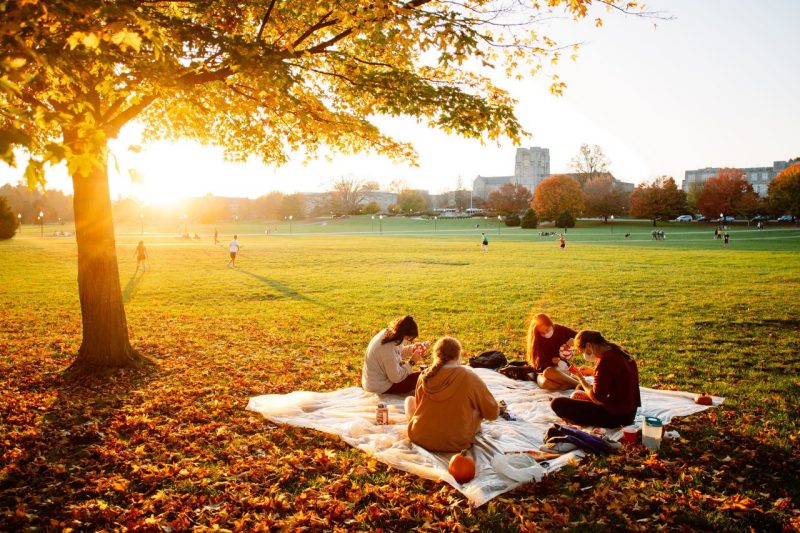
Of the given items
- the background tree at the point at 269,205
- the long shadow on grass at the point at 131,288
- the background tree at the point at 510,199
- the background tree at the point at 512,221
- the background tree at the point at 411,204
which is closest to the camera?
the long shadow on grass at the point at 131,288

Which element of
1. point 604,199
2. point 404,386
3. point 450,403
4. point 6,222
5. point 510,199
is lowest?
point 404,386

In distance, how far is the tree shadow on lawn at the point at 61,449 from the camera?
15.7 feet

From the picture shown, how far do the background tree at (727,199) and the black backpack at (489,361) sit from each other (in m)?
100

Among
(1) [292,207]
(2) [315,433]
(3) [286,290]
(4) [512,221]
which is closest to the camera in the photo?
(2) [315,433]

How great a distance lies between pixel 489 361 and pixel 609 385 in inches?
127

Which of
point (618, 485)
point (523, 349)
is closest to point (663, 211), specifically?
point (523, 349)

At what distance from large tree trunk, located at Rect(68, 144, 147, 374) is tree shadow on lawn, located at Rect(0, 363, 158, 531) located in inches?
16.4

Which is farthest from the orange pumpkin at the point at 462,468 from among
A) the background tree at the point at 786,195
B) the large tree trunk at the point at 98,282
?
the background tree at the point at 786,195

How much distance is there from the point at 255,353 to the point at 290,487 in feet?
19.3

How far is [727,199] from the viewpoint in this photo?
9350 centimetres

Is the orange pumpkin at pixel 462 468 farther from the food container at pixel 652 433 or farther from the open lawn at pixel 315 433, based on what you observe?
the food container at pixel 652 433

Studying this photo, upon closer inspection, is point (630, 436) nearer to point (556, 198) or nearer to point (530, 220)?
point (530, 220)

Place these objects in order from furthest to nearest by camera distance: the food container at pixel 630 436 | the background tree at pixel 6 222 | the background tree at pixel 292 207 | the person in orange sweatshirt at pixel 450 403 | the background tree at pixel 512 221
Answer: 1. the background tree at pixel 292 207
2. the background tree at pixel 512 221
3. the background tree at pixel 6 222
4. the food container at pixel 630 436
5. the person in orange sweatshirt at pixel 450 403

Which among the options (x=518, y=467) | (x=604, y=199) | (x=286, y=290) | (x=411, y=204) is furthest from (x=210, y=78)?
(x=411, y=204)
